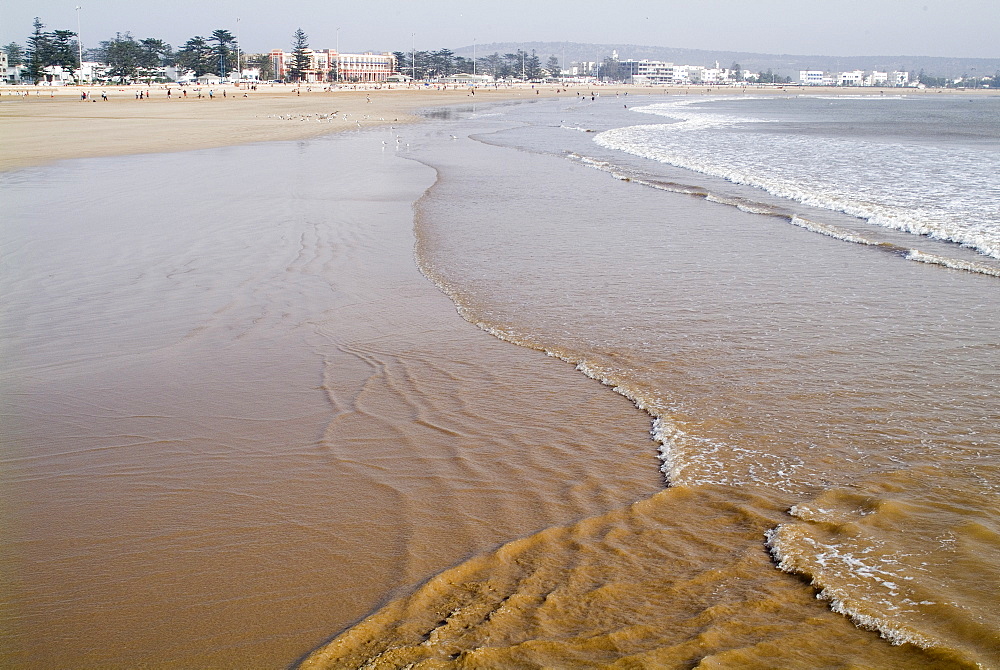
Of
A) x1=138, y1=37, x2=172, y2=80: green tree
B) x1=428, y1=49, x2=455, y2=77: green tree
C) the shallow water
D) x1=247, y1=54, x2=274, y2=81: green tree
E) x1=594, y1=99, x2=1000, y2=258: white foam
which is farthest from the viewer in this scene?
x1=428, y1=49, x2=455, y2=77: green tree

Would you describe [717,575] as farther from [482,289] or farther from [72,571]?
[482,289]

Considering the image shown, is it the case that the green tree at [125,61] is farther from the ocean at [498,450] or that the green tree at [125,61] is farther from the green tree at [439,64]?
the ocean at [498,450]

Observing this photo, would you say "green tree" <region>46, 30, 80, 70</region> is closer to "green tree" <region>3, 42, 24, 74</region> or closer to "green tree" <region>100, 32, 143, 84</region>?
"green tree" <region>100, 32, 143, 84</region>

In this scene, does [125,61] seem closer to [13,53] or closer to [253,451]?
[13,53]

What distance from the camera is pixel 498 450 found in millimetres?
4430

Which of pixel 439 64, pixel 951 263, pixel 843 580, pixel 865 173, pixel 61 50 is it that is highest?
pixel 439 64

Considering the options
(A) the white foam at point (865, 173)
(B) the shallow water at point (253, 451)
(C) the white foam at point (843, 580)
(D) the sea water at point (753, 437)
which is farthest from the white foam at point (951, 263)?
(C) the white foam at point (843, 580)

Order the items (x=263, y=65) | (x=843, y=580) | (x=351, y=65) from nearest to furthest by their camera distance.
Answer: (x=843, y=580) → (x=263, y=65) → (x=351, y=65)

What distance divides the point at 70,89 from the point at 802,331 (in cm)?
8442

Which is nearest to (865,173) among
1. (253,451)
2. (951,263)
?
(951,263)

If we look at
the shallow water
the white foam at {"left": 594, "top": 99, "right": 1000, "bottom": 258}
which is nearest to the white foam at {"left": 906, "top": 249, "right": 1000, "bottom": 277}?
the white foam at {"left": 594, "top": 99, "right": 1000, "bottom": 258}

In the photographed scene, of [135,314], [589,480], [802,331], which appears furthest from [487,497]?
[135,314]

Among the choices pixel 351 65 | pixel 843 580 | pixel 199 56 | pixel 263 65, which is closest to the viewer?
pixel 843 580

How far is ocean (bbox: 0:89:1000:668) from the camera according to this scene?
2.97 metres
